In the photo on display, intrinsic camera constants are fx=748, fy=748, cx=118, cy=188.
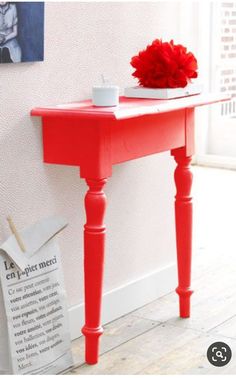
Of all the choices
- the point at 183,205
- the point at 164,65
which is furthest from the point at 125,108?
the point at 183,205

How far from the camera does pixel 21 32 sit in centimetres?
214

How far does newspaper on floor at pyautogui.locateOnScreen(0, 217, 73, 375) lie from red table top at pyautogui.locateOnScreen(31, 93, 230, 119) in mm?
343

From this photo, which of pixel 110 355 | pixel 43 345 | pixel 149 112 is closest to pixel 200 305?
pixel 110 355

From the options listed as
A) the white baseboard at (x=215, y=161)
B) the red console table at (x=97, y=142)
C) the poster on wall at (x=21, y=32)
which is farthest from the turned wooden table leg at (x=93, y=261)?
the white baseboard at (x=215, y=161)

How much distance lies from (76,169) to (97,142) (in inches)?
13.2

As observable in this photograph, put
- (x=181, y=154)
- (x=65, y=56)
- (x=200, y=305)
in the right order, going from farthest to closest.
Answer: (x=200, y=305)
(x=181, y=154)
(x=65, y=56)

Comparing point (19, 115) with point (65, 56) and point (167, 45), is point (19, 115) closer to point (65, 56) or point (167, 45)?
point (65, 56)

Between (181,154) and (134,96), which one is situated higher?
(134,96)

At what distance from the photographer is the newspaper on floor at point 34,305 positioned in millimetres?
2168

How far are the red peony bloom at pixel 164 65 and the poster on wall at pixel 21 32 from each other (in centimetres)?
37

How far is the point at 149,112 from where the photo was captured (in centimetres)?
216

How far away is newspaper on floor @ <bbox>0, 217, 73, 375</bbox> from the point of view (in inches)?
85.4

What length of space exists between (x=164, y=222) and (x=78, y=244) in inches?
21.4

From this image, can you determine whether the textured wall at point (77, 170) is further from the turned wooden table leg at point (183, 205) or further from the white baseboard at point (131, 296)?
the turned wooden table leg at point (183, 205)
